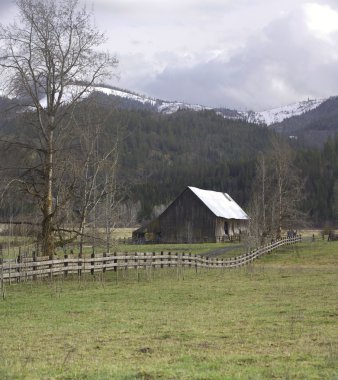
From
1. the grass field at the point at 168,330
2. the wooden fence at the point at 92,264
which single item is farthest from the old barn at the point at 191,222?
the grass field at the point at 168,330

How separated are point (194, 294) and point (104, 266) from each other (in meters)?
7.14

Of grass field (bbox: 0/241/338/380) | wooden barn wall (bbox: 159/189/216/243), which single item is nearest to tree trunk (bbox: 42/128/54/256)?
grass field (bbox: 0/241/338/380)

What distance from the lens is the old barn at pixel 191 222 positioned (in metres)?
82.9

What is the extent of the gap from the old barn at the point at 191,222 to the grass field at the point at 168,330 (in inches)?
2163

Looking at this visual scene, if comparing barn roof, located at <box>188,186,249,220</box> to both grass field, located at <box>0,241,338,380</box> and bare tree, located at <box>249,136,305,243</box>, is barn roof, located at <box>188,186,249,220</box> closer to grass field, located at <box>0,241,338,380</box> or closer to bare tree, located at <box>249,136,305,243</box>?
bare tree, located at <box>249,136,305,243</box>

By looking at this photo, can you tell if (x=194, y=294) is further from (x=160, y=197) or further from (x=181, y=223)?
(x=160, y=197)

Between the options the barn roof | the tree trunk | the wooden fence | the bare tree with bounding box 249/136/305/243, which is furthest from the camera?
the barn roof

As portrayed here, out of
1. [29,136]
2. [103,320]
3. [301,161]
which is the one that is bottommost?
[103,320]

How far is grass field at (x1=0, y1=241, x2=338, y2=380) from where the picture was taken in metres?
9.62

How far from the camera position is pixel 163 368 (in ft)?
31.2

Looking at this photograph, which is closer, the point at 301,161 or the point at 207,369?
the point at 207,369

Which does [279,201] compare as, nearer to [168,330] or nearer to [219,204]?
[219,204]

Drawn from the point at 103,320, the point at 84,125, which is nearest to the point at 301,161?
the point at 84,125

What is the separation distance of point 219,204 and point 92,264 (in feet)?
202
